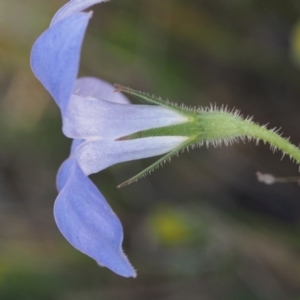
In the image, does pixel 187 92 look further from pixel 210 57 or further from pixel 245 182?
pixel 245 182

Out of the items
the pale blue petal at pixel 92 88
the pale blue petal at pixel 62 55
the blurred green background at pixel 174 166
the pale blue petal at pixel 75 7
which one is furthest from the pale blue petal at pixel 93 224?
the blurred green background at pixel 174 166

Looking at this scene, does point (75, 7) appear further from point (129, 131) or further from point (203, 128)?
point (203, 128)

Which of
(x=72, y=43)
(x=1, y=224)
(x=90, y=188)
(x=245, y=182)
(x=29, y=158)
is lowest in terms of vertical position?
(x=1, y=224)

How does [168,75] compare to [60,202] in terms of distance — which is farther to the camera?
[168,75]

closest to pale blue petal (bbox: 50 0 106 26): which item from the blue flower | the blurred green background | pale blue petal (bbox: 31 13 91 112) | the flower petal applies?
the blue flower

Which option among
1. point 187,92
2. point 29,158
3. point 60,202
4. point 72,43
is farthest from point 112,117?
point 29,158

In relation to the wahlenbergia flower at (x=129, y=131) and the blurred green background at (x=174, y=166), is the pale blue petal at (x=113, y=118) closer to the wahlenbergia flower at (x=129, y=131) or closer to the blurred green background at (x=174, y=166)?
the wahlenbergia flower at (x=129, y=131)
